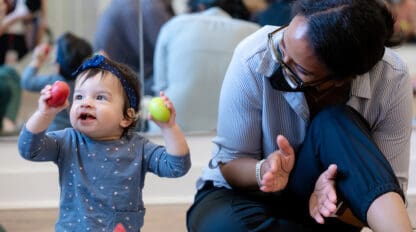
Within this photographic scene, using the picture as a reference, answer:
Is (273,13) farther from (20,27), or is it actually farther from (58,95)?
(58,95)

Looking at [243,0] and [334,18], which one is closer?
[334,18]

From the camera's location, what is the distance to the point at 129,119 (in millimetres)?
1160

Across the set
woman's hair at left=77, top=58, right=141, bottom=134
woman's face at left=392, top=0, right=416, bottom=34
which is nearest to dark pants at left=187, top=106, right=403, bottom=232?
woman's hair at left=77, top=58, right=141, bottom=134

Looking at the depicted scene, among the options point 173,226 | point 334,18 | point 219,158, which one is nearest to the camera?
point 334,18

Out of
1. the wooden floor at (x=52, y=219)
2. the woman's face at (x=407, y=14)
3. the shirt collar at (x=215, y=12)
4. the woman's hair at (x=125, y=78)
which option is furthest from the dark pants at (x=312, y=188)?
the woman's face at (x=407, y=14)

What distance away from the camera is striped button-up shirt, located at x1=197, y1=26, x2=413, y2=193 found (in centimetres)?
114

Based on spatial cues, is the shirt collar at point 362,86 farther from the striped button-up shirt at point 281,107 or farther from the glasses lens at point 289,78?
the glasses lens at point 289,78

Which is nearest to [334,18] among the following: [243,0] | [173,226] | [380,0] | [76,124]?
[380,0]

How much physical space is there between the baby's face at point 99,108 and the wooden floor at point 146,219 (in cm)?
53

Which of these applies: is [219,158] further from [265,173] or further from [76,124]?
[76,124]

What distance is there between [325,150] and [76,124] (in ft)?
1.41

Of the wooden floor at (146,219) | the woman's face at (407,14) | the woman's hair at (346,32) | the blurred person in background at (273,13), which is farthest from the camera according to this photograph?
the woman's face at (407,14)

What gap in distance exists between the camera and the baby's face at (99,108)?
3.67 feet

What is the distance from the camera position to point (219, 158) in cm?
121
